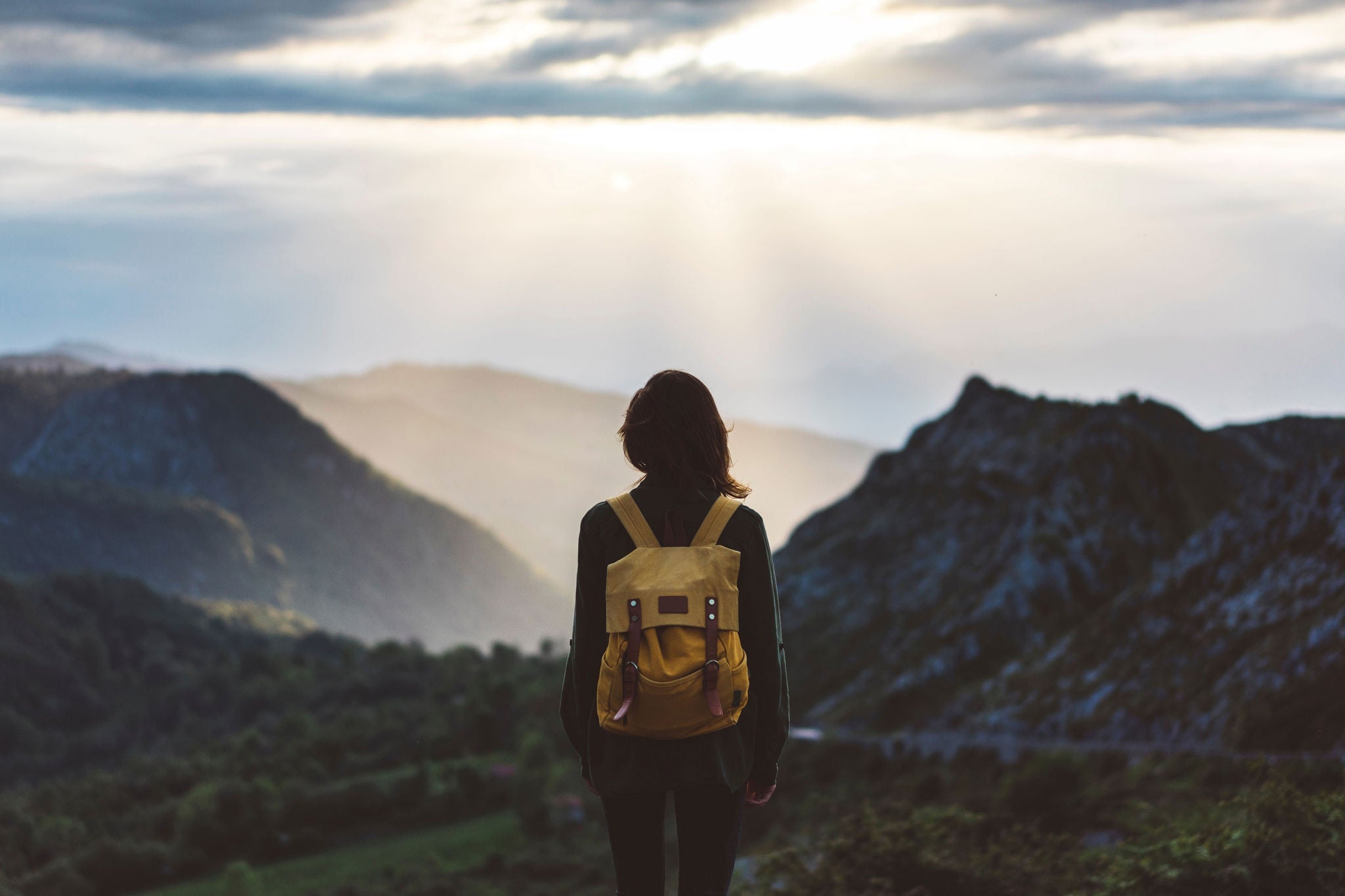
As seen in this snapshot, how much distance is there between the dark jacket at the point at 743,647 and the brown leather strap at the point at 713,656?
0.20m

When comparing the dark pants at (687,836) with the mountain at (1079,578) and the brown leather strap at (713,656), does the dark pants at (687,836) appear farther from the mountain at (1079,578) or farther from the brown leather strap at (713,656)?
the mountain at (1079,578)

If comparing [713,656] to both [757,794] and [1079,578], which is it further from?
[1079,578]

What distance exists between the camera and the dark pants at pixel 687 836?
630 centimetres

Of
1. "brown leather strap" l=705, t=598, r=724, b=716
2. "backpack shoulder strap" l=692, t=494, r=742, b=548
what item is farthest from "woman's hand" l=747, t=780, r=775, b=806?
"backpack shoulder strap" l=692, t=494, r=742, b=548

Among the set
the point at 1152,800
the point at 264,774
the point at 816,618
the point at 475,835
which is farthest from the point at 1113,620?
the point at 264,774

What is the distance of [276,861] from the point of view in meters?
141

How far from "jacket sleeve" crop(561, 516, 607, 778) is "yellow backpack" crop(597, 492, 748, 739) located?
0.21 m

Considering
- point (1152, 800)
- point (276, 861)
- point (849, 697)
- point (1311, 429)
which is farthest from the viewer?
point (276, 861)

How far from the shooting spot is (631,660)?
238 inches

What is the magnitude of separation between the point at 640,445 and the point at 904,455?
261 feet

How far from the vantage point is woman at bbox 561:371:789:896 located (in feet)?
20.3

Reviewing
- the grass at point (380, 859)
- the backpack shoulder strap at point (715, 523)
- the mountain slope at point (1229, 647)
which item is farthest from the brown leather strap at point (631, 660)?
the grass at point (380, 859)

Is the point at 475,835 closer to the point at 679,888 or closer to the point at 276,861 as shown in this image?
the point at 276,861

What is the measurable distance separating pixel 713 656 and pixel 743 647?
322mm
